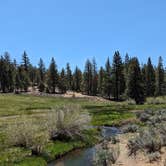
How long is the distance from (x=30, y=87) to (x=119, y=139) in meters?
105

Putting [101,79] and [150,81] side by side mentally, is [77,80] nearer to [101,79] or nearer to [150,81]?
[101,79]

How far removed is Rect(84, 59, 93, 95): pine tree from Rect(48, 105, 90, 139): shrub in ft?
324

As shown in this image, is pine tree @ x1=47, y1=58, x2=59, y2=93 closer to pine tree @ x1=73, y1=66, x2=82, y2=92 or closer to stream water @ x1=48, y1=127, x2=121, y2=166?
pine tree @ x1=73, y1=66, x2=82, y2=92

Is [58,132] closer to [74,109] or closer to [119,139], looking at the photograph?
[74,109]

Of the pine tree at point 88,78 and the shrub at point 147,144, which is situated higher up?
the pine tree at point 88,78

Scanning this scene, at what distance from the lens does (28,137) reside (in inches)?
1240

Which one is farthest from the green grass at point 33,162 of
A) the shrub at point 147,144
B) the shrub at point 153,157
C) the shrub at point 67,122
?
the shrub at point 153,157

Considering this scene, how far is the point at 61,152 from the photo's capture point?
1308 inches

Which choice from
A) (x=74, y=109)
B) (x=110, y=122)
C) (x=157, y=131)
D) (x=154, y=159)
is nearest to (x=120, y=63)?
(x=110, y=122)

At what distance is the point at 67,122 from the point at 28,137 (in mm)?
6437

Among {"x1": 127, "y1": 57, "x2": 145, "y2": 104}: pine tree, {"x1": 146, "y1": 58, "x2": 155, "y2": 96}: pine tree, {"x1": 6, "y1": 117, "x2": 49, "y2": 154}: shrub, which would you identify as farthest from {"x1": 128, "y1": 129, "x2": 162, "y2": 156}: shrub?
{"x1": 146, "y1": 58, "x2": 155, "y2": 96}: pine tree

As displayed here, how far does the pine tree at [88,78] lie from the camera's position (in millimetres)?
138375

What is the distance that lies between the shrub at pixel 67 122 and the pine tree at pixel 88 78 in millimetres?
98733

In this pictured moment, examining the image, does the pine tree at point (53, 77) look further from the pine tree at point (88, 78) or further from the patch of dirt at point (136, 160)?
the patch of dirt at point (136, 160)
